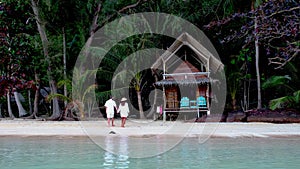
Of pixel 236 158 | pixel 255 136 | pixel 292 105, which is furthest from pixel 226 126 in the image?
pixel 236 158

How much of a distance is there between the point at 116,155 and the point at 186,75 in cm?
962

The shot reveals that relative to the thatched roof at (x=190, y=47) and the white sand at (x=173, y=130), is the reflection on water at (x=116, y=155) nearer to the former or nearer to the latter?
the white sand at (x=173, y=130)

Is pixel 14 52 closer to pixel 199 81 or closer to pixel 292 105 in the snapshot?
pixel 199 81

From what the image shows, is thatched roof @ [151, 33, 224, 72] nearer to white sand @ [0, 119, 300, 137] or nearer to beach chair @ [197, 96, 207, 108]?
beach chair @ [197, 96, 207, 108]

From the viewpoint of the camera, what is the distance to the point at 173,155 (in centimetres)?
1203

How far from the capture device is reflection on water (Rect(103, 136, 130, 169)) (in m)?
10.7

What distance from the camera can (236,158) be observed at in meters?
11.2

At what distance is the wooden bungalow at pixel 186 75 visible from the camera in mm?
20828

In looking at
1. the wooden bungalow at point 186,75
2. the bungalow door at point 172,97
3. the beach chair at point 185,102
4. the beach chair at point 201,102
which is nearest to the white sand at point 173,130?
the beach chair at point 185,102

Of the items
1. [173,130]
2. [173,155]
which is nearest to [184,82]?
[173,130]

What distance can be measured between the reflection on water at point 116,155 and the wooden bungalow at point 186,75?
19.1 feet

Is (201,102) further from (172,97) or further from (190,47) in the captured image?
(190,47)

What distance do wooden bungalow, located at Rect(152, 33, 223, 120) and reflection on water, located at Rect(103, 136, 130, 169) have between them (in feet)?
19.1

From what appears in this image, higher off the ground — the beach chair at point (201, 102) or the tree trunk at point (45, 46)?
the tree trunk at point (45, 46)
